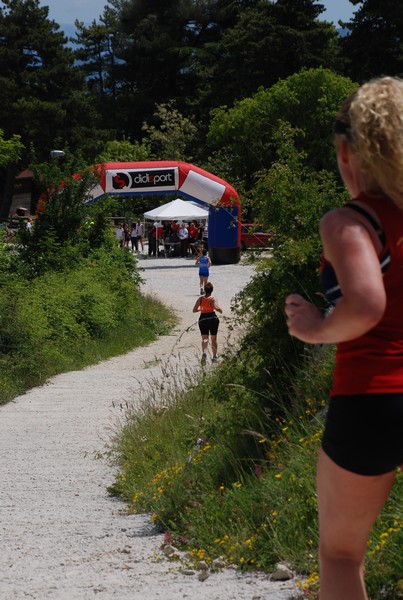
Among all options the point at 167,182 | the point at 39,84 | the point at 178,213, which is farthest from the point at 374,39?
the point at 167,182

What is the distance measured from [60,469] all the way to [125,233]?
43366 mm

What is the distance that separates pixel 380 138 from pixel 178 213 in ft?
146

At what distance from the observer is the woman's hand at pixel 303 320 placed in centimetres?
282

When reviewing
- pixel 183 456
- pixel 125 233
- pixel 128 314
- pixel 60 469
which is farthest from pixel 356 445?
pixel 125 233

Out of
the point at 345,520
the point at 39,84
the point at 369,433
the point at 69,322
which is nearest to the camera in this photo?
the point at 369,433

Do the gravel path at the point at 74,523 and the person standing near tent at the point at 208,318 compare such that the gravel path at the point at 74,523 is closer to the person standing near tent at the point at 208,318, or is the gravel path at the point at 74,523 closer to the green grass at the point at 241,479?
the green grass at the point at 241,479

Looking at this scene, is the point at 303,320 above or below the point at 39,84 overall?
below

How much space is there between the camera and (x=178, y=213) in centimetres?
4712

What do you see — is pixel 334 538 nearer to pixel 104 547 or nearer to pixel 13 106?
pixel 104 547

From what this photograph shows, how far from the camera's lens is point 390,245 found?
9.16 feet

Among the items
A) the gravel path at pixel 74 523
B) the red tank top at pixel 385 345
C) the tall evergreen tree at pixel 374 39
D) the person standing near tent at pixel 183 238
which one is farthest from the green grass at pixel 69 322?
the tall evergreen tree at pixel 374 39

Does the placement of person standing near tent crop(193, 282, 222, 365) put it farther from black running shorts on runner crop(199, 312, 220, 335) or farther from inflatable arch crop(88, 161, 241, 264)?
inflatable arch crop(88, 161, 241, 264)

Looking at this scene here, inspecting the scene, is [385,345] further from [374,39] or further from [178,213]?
[374,39]

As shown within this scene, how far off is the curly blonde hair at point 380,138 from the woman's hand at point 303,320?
0.39 metres
